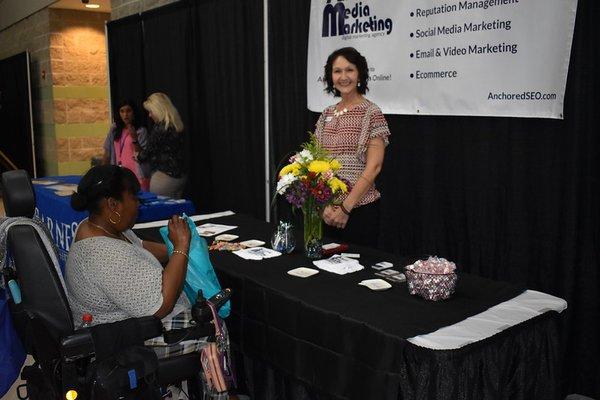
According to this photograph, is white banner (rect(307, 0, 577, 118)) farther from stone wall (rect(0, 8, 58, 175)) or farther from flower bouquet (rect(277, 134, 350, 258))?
stone wall (rect(0, 8, 58, 175))

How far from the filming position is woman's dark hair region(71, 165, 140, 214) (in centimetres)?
173

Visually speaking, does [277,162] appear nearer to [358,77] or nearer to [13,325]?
[358,77]

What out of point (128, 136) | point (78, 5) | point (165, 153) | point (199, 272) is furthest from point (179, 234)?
point (78, 5)

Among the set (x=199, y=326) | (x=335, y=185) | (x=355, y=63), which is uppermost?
(x=355, y=63)

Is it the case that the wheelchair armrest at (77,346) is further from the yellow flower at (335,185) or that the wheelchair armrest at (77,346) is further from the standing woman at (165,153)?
the standing woman at (165,153)

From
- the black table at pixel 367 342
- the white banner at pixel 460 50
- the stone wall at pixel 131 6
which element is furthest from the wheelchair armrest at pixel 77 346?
the stone wall at pixel 131 6

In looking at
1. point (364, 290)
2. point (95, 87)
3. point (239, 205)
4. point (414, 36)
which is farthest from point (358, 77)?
point (95, 87)

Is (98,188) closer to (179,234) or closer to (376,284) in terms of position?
(179,234)

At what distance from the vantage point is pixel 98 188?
1.73 meters

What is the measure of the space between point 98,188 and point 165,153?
105 inches

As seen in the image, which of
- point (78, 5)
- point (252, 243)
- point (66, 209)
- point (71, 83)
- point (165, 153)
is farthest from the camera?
point (71, 83)

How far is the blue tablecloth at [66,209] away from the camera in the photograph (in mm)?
3645

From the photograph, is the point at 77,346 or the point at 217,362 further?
the point at 217,362

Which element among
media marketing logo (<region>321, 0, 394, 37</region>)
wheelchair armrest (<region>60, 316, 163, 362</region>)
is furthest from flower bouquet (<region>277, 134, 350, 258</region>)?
media marketing logo (<region>321, 0, 394, 37</region>)
